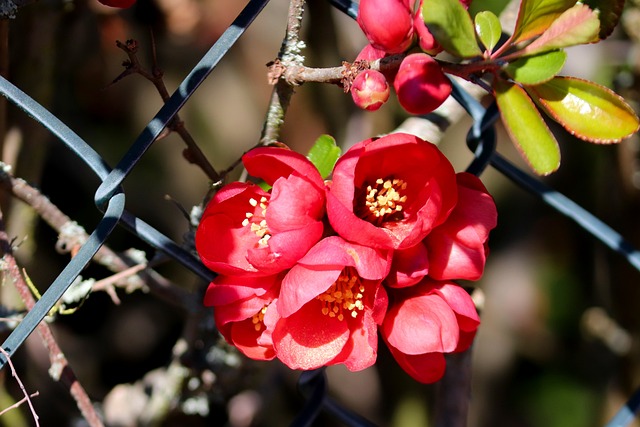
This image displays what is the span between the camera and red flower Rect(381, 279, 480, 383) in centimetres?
60

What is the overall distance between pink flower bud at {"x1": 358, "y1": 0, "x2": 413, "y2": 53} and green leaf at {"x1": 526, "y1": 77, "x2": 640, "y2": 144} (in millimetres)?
99

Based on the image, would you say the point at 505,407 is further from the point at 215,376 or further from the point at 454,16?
the point at 454,16

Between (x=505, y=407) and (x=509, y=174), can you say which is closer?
(x=509, y=174)

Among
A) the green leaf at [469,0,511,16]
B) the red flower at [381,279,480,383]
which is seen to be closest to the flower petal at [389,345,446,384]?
the red flower at [381,279,480,383]


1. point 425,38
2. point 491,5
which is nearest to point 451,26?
point 425,38

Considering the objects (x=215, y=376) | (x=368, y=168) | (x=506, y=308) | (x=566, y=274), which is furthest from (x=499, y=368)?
(x=368, y=168)

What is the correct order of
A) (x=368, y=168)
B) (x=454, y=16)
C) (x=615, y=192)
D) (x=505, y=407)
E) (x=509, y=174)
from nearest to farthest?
1. (x=454, y=16)
2. (x=368, y=168)
3. (x=509, y=174)
4. (x=615, y=192)
5. (x=505, y=407)

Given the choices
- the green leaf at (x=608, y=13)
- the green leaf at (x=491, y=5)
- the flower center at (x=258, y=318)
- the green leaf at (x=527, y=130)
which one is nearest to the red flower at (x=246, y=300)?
the flower center at (x=258, y=318)

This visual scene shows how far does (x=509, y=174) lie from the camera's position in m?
0.86

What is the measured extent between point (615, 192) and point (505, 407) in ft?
3.42

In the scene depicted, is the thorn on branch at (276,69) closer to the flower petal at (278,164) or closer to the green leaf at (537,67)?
the flower petal at (278,164)

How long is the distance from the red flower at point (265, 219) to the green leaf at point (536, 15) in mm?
180

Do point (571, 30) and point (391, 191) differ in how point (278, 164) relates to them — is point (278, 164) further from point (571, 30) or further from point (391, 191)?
point (571, 30)

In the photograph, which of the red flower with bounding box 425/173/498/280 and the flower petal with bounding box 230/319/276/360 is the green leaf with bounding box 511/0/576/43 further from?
the flower petal with bounding box 230/319/276/360
